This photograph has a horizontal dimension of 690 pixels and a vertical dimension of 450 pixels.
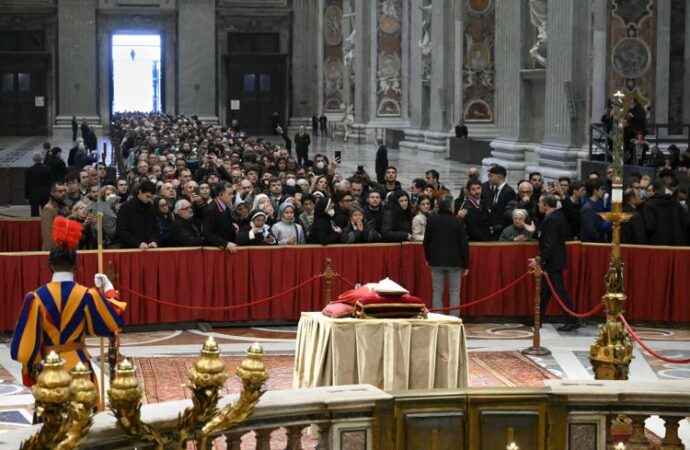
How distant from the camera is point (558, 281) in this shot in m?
15.7

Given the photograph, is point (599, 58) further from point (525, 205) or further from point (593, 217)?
point (593, 217)

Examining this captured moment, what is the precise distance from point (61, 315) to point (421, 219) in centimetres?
817

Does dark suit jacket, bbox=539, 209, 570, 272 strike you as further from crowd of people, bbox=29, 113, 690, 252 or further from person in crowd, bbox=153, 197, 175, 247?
person in crowd, bbox=153, 197, 175, 247

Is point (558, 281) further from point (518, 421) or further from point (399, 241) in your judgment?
point (518, 421)

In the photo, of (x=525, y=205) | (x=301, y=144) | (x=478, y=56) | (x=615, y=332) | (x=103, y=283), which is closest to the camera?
(x=103, y=283)

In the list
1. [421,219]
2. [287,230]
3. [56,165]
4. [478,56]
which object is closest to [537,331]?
[421,219]

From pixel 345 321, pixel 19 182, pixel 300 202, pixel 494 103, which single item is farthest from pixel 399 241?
pixel 494 103

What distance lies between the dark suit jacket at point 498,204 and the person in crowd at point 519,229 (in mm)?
938

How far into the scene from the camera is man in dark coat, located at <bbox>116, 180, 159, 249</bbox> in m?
15.7

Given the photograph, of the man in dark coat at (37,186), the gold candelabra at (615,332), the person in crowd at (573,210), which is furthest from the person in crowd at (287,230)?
the man in dark coat at (37,186)

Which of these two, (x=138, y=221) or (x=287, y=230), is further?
(x=287, y=230)

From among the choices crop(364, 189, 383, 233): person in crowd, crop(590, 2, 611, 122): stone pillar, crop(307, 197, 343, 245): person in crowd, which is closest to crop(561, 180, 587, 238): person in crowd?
crop(364, 189, 383, 233): person in crowd

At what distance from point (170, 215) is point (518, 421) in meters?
9.41

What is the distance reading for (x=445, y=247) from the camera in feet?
49.6
